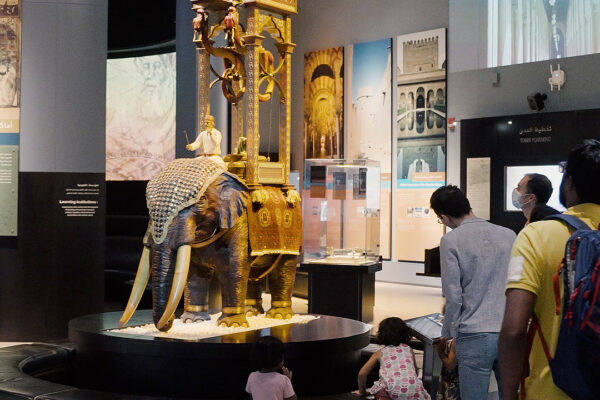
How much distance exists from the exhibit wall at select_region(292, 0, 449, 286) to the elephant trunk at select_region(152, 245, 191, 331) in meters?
10.6

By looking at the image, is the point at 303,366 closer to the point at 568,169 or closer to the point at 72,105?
the point at 568,169

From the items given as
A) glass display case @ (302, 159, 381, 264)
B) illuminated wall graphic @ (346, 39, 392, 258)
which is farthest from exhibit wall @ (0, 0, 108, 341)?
illuminated wall graphic @ (346, 39, 392, 258)

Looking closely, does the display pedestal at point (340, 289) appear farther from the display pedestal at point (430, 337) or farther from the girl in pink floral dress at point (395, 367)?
the girl in pink floral dress at point (395, 367)

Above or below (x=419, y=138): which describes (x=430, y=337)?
below

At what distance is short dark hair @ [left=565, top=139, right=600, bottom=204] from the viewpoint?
274 cm

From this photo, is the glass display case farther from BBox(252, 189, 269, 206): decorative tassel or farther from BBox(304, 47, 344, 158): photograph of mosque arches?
BBox(304, 47, 344, 158): photograph of mosque arches

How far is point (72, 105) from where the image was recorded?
9.70 meters

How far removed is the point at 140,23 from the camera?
15648 mm

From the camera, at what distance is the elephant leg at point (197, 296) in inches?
255

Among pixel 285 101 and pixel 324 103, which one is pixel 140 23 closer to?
pixel 324 103

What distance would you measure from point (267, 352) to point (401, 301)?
9322mm

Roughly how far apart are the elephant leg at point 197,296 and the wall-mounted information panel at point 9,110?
369 centimetres

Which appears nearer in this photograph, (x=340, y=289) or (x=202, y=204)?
(x=202, y=204)

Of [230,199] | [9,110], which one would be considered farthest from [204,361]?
[9,110]
